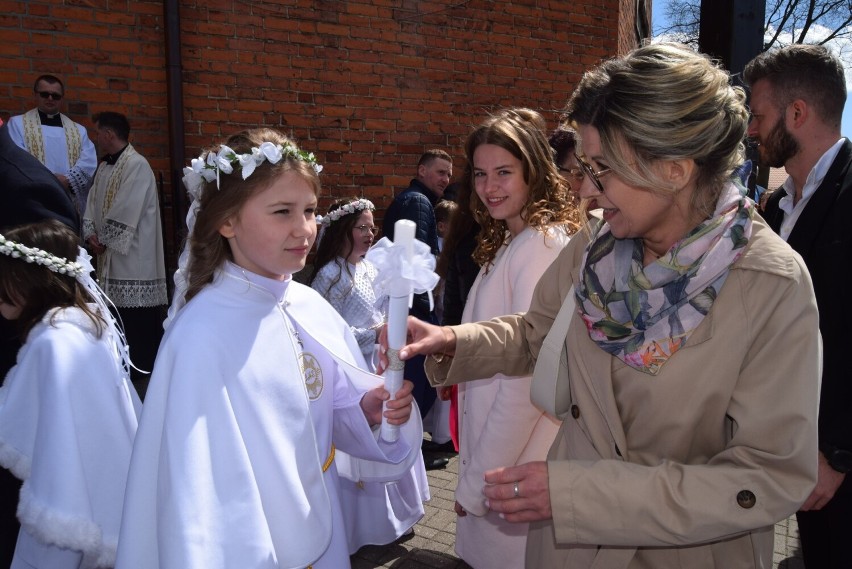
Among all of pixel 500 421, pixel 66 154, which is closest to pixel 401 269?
pixel 500 421

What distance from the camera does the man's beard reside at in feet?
9.62

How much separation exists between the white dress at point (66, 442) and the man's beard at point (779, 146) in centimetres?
306

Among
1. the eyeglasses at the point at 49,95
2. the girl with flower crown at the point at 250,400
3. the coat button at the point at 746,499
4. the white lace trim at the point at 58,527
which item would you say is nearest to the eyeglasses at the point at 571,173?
the girl with flower crown at the point at 250,400

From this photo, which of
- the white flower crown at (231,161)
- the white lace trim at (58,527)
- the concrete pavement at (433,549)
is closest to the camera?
the white flower crown at (231,161)

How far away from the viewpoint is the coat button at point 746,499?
4.76 ft

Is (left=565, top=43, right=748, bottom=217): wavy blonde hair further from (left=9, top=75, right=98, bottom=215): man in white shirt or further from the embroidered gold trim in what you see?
(left=9, top=75, right=98, bottom=215): man in white shirt

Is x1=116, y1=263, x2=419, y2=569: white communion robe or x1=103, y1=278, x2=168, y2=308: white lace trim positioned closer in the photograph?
x1=116, y1=263, x2=419, y2=569: white communion robe

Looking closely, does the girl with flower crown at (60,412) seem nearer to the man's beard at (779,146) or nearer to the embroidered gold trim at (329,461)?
the embroidered gold trim at (329,461)

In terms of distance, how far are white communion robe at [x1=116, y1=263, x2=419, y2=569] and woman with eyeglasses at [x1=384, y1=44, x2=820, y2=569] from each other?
0.68 m

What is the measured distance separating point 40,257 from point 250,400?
167 centimetres

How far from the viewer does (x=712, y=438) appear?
1613 mm

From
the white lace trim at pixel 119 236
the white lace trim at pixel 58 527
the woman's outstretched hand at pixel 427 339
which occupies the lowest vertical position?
the white lace trim at pixel 58 527

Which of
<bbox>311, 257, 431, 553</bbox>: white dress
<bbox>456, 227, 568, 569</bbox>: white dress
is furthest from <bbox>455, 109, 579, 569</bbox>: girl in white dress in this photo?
<bbox>311, 257, 431, 553</bbox>: white dress

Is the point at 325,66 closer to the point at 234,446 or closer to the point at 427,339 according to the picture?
the point at 427,339
